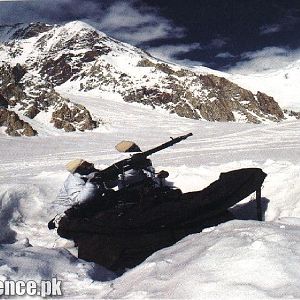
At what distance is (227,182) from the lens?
6.95 meters

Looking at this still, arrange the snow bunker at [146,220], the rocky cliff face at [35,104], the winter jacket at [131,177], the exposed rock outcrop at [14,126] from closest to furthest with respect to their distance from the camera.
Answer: the snow bunker at [146,220]
the winter jacket at [131,177]
the exposed rock outcrop at [14,126]
the rocky cliff face at [35,104]

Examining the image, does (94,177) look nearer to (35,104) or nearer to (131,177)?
(131,177)

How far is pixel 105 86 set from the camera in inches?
4729

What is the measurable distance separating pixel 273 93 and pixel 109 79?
9715 cm

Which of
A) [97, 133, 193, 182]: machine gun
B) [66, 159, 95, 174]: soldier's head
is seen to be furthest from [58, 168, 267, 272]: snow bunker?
[66, 159, 95, 174]: soldier's head

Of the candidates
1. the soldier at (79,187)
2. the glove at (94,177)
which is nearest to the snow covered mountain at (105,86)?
the soldier at (79,187)

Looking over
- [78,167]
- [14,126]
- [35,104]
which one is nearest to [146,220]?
[78,167]

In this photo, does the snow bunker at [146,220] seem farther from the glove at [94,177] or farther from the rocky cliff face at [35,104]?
the rocky cliff face at [35,104]

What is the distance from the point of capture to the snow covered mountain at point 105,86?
55800 millimetres

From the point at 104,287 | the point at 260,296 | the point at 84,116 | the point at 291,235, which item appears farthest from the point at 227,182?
the point at 84,116

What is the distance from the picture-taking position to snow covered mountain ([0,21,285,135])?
2197 inches

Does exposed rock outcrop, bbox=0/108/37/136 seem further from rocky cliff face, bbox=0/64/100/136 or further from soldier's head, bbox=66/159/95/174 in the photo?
soldier's head, bbox=66/159/95/174

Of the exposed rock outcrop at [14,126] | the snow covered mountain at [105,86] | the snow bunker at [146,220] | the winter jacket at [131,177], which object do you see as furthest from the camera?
the snow covered mountain at [105,86]

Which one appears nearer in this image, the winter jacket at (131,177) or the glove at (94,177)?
the glove at (94,177)
